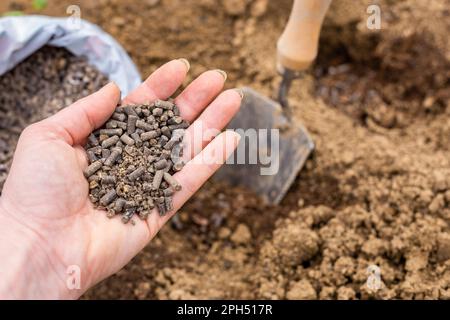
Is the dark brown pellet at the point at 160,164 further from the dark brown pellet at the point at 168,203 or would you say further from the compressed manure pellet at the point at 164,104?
the compressed manure pellet at the point at 164,104

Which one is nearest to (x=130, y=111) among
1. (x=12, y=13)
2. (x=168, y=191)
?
(x=168, y=191)

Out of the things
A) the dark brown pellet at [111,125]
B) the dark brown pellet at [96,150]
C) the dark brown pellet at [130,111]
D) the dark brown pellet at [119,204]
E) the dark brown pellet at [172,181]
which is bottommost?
the dark brown pellet at [119,204]

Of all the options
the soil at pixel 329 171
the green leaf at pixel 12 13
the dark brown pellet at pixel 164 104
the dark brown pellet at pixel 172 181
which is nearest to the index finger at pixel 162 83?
the dark brown pellet at pixel 164 104

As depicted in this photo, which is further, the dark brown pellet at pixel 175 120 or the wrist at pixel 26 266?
the dark brown pellet at pixel 175 120

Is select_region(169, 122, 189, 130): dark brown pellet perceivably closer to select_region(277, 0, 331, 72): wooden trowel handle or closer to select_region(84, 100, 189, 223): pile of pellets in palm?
select_region(84, 100, 189, 223): pile of pellets in palm

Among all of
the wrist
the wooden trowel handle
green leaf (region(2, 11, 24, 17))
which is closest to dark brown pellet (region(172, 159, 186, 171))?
the wrist
